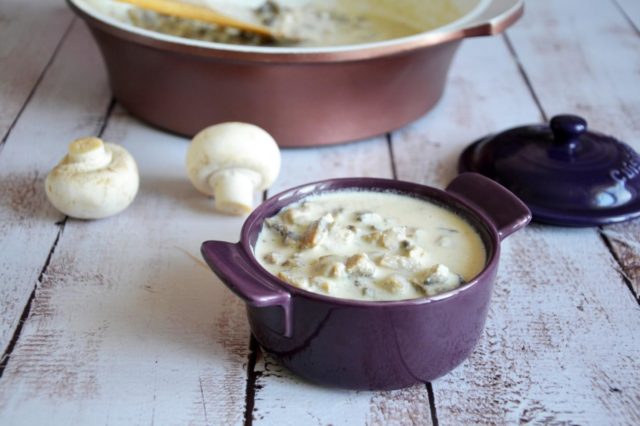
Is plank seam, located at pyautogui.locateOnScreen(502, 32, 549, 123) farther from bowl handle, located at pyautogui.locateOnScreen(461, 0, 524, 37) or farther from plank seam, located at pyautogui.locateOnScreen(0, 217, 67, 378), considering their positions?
plank seam, located at pyautogui.locateOnScreen(0, 217, 67, 378)

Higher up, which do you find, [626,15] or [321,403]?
[321,403]

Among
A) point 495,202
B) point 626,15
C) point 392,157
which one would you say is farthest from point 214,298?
point 626,15

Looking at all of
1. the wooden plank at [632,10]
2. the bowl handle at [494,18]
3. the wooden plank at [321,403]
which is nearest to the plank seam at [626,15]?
the wooden plank at [632,10]

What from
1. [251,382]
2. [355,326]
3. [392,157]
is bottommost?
[392,157]

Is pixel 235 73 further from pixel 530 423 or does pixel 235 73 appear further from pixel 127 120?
pixel 530 423

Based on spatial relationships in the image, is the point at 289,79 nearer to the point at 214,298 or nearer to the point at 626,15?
the point at 214,298

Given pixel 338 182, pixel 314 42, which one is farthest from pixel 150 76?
pixel 338 182

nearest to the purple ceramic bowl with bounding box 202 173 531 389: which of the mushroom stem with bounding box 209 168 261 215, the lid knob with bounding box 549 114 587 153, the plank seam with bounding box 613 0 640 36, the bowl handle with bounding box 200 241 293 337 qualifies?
the bowl handle with bounding box 200 241 293 337
